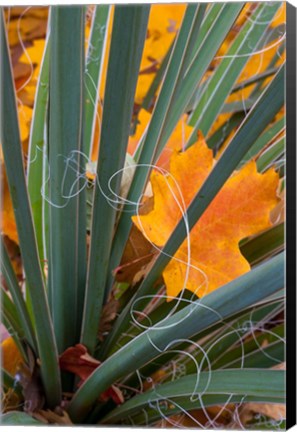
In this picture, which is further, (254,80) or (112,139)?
(254,80)

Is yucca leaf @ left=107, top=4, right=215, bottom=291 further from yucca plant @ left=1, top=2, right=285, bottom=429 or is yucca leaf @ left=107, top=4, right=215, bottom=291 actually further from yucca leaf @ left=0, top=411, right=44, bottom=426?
yucca leaf @ left=0, top=411, right=44, bottom=426

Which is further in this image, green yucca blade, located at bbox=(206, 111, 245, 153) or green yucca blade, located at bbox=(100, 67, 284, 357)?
green yucca blade, located at bbox=(206, 111, 245, 153)

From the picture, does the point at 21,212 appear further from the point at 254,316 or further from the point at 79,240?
the point at 254,316

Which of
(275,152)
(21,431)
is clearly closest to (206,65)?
(275,152)

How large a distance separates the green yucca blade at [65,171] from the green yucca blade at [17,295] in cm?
2

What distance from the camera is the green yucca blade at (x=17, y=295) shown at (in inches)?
19.7


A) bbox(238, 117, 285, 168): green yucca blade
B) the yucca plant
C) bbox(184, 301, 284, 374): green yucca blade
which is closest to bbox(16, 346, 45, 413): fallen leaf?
the yucca plant

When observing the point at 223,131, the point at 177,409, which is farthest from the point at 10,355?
the point at 223,131

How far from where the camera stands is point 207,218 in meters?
0.50

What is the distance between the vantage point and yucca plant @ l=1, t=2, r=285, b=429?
17.9 inches

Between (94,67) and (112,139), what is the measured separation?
0.45 ft

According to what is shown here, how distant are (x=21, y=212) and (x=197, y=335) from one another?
15 centimetres

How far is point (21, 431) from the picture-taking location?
0.49 meters

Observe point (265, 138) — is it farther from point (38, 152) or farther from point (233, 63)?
point (38, 152)
